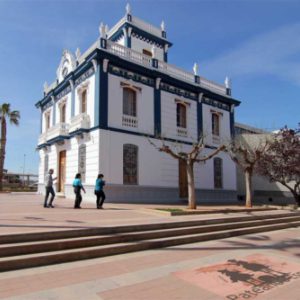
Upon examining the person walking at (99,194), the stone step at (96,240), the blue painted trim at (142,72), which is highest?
the blue painted trim at (142,72)

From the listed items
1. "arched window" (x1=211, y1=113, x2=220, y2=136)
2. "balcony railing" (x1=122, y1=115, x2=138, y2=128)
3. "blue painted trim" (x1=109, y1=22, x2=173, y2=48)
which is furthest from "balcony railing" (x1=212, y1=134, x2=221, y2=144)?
"blue painted trim" (x1=109, y1=22, x2=173, y2=48)

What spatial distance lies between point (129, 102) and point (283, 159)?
1015cm

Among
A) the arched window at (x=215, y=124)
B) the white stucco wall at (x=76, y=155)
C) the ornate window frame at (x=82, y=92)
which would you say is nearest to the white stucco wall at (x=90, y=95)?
the ornate window frame at (x=82, y=92)

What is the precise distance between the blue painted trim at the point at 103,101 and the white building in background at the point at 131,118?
0.18 ft

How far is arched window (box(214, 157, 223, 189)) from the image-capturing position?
24033mm

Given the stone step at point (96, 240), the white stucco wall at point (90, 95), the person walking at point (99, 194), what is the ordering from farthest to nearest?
the white stucco wall at point (90, 95) < the person walking at point (99, 194) < the stone step at point (96, 240)

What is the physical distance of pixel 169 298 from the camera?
4.91 metres

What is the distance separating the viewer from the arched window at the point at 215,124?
974 inches

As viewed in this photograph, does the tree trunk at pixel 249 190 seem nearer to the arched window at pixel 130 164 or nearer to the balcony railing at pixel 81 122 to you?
the arched window at pixel 130 164

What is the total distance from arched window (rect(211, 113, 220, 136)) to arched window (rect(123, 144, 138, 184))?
26.4ft

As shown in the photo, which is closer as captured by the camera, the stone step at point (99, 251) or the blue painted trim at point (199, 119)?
the stone step at point (99, 251)

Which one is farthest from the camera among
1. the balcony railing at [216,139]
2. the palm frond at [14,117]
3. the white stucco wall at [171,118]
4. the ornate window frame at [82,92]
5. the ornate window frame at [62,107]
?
the palm frond at [14,117]

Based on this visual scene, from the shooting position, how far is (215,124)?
82.0 ft

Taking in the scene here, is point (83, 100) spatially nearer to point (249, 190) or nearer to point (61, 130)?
point (61, 130)
